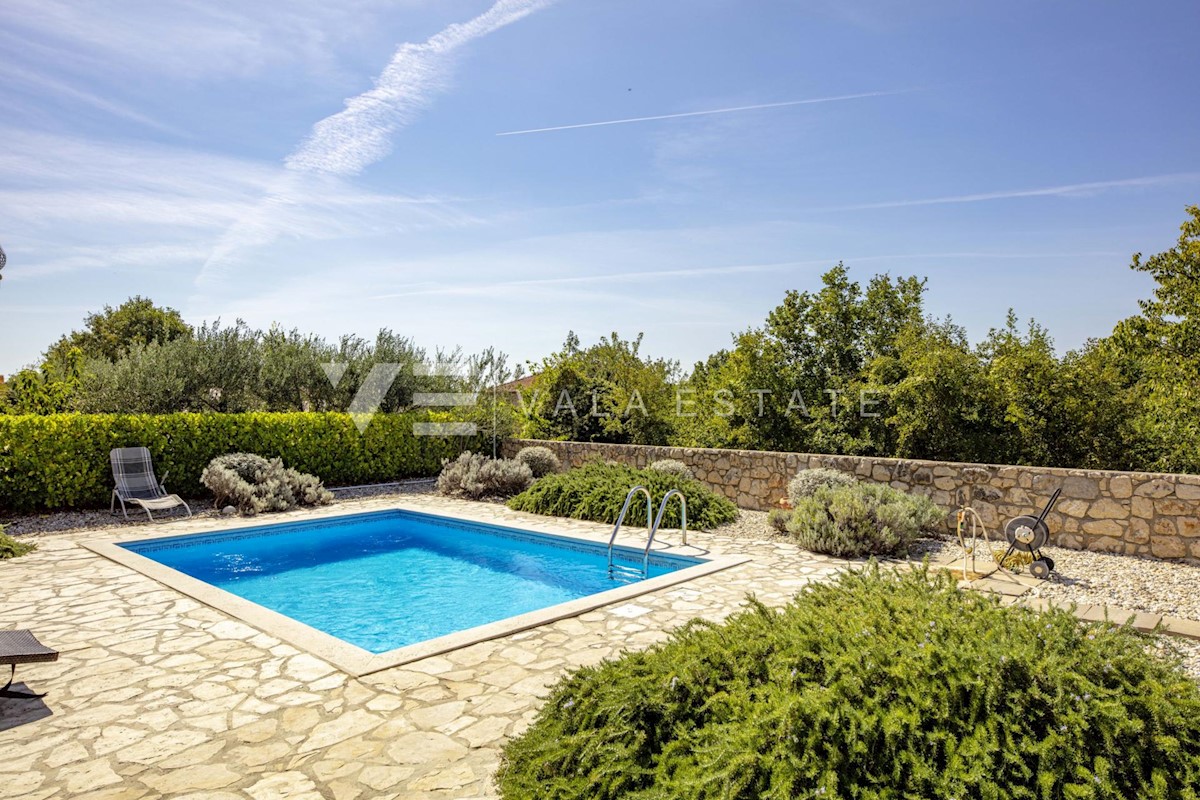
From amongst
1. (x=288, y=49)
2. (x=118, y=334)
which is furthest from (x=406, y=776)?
(x=118, y=334)

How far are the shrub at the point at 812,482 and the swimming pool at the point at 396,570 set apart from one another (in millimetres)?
2770

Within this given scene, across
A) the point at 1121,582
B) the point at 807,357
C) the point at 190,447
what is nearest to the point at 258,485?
the point at 190,447

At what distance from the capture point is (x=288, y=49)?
985cm

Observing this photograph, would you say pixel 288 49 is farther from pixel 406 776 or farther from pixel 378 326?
pixel 406 776

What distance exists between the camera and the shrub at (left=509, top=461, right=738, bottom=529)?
10453mm

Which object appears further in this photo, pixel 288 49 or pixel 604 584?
pixel 288 49

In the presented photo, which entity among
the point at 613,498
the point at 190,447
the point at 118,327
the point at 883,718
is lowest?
the point at 613,498

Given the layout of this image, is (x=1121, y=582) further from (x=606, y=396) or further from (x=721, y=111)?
(x=606, y=396)

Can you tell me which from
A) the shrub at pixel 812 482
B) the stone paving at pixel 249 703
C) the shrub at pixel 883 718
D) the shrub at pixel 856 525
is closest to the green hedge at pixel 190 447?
the stone paving at pixel 249 703

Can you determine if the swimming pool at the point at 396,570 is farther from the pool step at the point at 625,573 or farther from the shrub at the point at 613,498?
the shrub at the point at 613,498

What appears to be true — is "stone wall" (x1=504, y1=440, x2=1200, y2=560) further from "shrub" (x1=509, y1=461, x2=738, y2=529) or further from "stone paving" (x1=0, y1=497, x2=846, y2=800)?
"stone paving" (x1=0, y1=497, x2=846, y2=800)

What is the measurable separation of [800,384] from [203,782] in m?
13.5

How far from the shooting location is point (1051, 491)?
8.94m

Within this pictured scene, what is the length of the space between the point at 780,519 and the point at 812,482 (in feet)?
3.05
